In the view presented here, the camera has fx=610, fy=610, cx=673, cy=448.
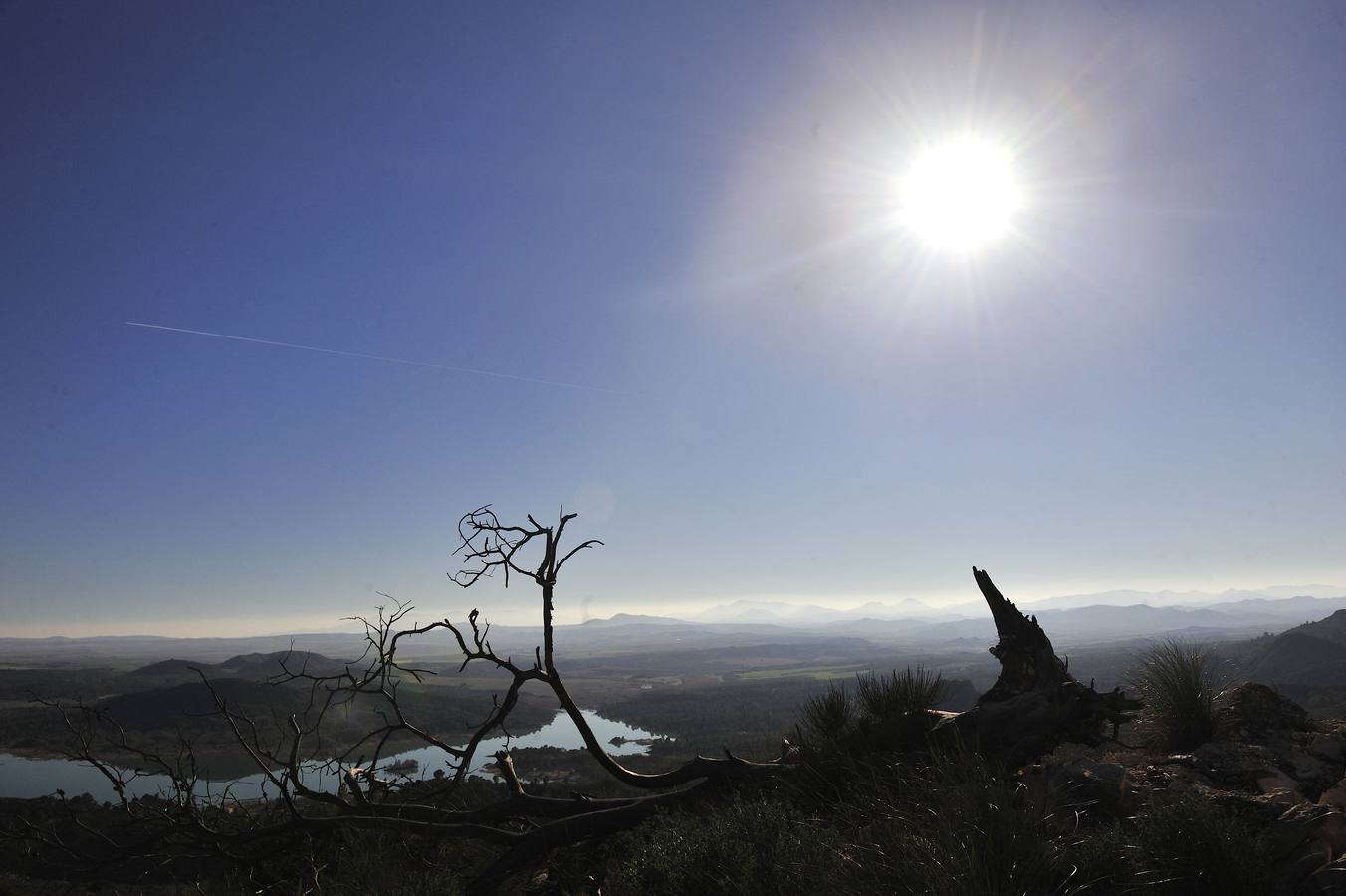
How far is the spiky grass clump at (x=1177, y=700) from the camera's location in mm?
8008

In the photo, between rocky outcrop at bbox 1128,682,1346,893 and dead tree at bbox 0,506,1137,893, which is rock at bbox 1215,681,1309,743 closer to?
rocky outcrop at bbox 1128,682,1346,893

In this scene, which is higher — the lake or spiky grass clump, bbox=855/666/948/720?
spiky grass clump, bbox=855/666/948/720

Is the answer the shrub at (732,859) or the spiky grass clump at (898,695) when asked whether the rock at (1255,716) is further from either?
the shrub at (732,859)

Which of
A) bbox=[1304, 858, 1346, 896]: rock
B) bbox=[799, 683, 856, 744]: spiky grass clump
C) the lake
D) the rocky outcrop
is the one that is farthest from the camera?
the lake

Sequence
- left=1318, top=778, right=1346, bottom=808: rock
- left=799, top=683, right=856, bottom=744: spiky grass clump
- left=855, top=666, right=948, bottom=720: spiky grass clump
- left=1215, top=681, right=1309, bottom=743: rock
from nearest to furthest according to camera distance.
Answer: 1. left=1318, top=778, right=1346, bottom=808: rock
2. left=1215, top=681, right=1309, bottom=743: rock
3. left=799, top=683, right=856, bottom=744: spiky grass clump
4. left=855, top=666, right=948, bottom=720: spiky grass clump

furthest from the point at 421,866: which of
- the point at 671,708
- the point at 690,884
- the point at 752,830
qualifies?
the point at 671,708

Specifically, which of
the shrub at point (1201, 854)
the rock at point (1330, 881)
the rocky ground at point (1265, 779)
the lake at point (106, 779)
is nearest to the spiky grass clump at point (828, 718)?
the rocky ground at point (1265, 779)

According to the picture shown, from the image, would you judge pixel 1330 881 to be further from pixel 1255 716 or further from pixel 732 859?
pixel 1255 716

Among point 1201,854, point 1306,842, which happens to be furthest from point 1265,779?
point 1201,854

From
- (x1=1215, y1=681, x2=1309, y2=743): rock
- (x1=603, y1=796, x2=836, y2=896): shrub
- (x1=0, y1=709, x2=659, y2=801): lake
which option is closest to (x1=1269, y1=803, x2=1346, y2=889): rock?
(x1=603, y1=796, x2=836, y2=896): shrub

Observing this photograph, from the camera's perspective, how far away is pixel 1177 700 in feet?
27.2

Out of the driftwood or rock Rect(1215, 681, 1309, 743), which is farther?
rock Rect(1215, 681, 1309, 743)

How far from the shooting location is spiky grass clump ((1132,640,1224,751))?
801 cm

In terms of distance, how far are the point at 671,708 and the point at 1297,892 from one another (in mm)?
109978
